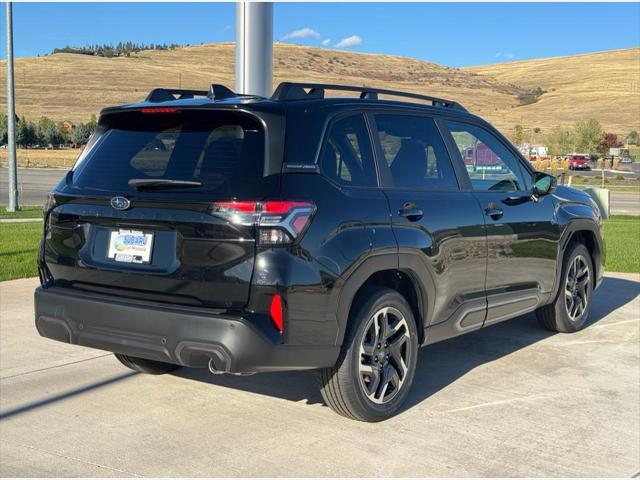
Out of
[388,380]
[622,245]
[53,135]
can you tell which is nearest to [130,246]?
[388,380]

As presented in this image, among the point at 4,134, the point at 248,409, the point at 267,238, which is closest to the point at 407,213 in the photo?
the point at 267,238

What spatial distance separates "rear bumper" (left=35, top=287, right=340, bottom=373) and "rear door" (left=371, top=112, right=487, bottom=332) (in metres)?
0.97

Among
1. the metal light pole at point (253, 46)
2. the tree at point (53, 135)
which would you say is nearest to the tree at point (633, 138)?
the tree at point (53, 135)

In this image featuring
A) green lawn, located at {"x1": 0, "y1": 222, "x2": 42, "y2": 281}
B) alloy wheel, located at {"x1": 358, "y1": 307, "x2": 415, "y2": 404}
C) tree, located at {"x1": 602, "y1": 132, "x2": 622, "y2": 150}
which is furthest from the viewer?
tree, located at {"x1": 602, "y1": 132, "x2": 622, "y2": 150}

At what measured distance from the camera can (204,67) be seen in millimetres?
112000

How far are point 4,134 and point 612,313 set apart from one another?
70.4 metres

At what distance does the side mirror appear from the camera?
6339mm

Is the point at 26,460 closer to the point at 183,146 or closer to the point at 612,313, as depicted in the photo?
the point at 183,146

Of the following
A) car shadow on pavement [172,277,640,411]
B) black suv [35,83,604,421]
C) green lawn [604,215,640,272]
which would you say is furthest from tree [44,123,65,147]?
black suv [35,83,604,421]

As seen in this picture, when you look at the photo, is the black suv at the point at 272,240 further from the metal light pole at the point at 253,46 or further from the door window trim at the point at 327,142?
the metal light pole at the point at 253,46

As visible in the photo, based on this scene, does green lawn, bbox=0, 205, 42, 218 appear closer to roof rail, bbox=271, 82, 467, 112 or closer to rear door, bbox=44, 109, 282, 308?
rear door, bbox=44, 109, 282, 308

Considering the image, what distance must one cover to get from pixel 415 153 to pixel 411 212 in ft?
1.90

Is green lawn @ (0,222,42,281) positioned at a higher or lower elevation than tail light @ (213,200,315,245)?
lower

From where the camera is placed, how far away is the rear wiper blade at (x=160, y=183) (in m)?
4.14
